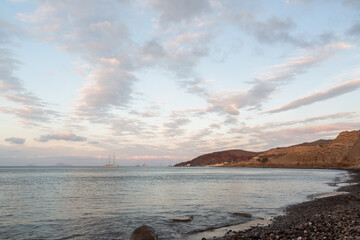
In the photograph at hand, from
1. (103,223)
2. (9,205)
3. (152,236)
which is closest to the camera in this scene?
(152,236)

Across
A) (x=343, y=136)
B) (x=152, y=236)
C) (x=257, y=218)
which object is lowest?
(x=257, y=218)

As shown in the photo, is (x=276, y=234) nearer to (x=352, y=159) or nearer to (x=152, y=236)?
(x=152, y=236)

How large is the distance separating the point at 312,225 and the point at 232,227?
237 inches

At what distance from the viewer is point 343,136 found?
191 meters

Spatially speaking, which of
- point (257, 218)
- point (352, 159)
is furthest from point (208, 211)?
point (352, 159)

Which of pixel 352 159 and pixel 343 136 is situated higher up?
pixel 343 136

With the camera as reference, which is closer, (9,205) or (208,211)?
(208,211)

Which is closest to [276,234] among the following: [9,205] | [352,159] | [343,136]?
[9,205]

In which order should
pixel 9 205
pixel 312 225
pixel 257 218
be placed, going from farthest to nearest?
pixel 9 205, pixel 257 218, pixel 312 225

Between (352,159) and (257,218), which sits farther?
(352,159)

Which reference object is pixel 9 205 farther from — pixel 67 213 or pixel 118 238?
pixel 118 238

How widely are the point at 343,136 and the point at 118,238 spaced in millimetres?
214024

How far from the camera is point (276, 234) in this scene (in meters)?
14.5

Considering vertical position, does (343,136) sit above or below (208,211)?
above
